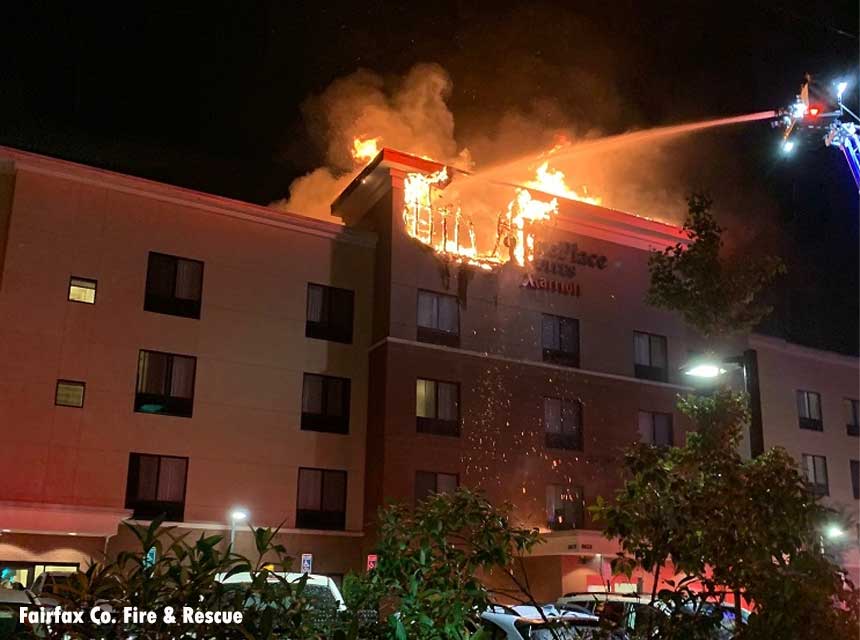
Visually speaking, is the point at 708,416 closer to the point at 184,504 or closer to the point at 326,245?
the point at 184,504

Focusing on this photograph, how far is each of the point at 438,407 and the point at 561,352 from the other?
5.38 metres

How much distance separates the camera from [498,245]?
29.5m

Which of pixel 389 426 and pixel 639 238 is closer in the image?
pixel 389 426

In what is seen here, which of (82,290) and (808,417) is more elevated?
(82,290)

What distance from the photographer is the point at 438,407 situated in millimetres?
26953

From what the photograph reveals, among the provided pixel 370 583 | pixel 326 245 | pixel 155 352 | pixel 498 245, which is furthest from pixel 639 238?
pixel 370 583

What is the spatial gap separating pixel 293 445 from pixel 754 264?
67.3ft

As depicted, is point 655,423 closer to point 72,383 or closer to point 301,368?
point 301,368

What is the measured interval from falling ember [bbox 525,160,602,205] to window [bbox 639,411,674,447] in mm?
8679

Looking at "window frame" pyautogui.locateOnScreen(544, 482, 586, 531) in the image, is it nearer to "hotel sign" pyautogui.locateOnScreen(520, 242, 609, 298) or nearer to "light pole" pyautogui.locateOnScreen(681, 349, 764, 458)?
"hotel sign" pyautogui.locateOnScreen(520, 242, 609, 298)

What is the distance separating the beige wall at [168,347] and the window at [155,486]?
0.78 ft

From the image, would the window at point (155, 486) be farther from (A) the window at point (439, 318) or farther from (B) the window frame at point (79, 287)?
→ (A) the window at point (439, 318)

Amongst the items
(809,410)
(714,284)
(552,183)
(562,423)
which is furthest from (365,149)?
(714,284)

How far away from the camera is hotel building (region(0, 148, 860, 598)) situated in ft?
A: 75.4
